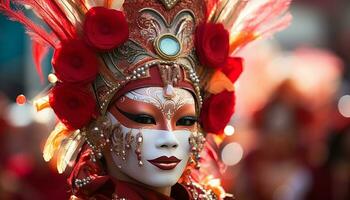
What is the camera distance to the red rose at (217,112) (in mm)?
5691

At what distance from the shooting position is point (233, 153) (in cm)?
966

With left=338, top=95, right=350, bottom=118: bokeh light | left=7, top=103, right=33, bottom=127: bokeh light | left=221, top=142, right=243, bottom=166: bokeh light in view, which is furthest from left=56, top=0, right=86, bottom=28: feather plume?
left=338, top=95, right=350, bottom=118: bokeh light

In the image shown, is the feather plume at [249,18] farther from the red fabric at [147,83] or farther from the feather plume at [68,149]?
the feather plume at [68,149]

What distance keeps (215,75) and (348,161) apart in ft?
10.9

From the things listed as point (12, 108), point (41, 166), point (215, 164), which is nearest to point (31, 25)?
point (215, 164)

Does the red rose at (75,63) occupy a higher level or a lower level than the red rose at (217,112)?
higher

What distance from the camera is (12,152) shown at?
9.28 meters

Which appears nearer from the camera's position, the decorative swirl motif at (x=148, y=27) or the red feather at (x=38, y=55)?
the decorative swirl motif at (x=148, y=27)

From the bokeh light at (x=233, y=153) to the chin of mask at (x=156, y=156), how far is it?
3.89m

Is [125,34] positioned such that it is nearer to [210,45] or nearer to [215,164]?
[210,45]

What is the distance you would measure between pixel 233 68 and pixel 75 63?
2.62ft

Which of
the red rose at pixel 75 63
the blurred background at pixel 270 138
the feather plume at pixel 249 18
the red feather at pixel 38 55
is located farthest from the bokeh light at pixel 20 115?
the red rose at pixel 75 63

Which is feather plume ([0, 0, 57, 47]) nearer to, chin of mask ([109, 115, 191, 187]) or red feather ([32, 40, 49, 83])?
red feather ([32, 40, 49, 83])

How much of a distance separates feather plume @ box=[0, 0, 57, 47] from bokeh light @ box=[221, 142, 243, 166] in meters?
3.91
